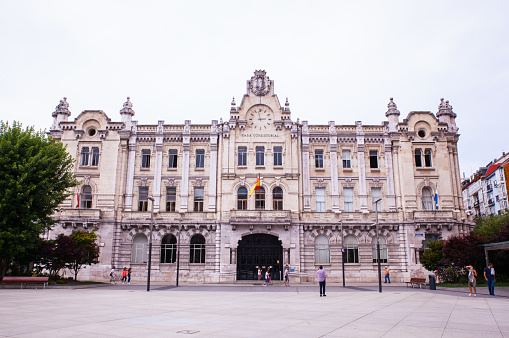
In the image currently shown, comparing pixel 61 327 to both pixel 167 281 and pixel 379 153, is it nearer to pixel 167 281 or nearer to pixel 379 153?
pixel 167 281

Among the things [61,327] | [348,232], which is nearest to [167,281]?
[348,232]

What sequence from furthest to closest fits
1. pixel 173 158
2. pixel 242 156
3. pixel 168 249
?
pixel 173 158
pixel 242 156
pixel 168 249

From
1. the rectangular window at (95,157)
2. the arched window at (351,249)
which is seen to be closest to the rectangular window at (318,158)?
the arched window at (351,249)

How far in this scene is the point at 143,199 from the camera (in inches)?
1893

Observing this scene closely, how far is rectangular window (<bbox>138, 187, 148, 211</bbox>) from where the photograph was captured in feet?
157

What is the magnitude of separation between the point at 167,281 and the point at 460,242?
30.0 metres

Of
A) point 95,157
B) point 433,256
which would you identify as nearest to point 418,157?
point 433,256

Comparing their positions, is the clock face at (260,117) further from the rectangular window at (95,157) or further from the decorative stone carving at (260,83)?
the rectangular window at (95,157)

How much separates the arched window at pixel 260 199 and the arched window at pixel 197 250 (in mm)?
7317

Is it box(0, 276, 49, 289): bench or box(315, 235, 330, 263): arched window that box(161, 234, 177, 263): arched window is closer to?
box(0, 276, 49, 289): bench

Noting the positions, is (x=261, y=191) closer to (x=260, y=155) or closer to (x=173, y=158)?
(x=260, y=155)

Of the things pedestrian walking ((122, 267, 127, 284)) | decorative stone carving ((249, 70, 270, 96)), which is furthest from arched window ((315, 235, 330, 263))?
pedestrian walking ((122, 267, 127, 284))

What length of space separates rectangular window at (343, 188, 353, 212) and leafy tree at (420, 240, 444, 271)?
973 centimetres

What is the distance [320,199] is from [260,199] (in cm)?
708
